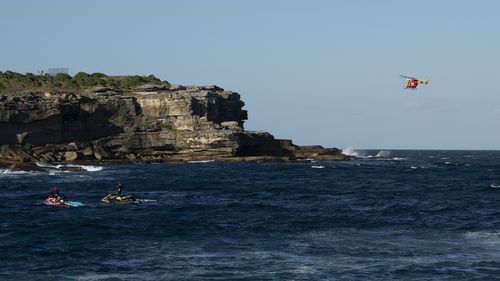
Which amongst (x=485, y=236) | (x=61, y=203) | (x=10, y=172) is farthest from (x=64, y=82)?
(x=485, y=236)

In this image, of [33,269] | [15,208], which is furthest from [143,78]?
[33,269]

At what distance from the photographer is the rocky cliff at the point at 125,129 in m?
→ 119

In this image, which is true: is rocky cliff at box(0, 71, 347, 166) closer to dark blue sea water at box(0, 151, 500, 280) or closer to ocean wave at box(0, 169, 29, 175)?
ocean wave at box(0, 169, 29, 175)

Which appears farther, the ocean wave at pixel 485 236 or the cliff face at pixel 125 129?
the cliff face at pixel 125 129


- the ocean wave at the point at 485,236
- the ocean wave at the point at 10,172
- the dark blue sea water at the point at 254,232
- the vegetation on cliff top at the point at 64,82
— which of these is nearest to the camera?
the dark blue sea water at the point at 254,232

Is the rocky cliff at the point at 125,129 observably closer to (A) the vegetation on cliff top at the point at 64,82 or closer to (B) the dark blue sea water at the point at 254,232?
(A) the vegetation on cliff top at the point at 64,82

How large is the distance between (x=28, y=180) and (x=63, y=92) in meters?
49.5

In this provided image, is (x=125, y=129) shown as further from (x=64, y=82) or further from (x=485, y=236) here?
(x=485, y=236)

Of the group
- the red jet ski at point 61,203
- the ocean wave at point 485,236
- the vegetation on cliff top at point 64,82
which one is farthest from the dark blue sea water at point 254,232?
the vegetation on cliff top at point 64,82

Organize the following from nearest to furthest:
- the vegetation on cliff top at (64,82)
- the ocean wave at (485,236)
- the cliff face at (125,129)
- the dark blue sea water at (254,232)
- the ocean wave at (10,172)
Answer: the dark blue sea water at (254,232) → the ocean wave at (485,236) → the ocean wave at (10,172) → the cliff face at (125,129) → the vegetation on cliff top at (64,82)

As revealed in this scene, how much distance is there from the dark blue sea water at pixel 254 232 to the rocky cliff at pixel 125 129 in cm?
3994

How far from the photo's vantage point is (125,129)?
128 m

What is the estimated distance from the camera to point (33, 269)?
32.4m

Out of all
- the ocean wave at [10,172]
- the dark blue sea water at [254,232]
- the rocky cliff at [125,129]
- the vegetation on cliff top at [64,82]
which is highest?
the vegetation on cliff top at [64,82]
